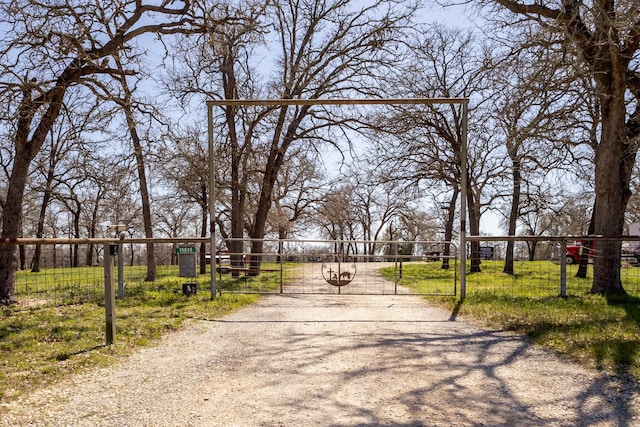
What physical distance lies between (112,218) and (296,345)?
3570cm

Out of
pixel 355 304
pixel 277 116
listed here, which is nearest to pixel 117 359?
pixel 355 304

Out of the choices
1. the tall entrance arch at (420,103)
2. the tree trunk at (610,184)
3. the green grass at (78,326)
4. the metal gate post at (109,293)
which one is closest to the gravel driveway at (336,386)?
the green grass at (78,326)

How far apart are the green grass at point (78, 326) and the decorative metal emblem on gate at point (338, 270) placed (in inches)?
84.4

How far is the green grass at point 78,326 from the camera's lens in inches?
205

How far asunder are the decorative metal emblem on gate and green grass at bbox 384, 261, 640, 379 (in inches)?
97.1

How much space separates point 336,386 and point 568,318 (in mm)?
5033

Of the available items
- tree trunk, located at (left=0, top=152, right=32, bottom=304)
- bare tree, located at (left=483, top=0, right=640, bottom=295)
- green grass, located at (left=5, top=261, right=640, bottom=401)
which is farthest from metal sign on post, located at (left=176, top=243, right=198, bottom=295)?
bare tree, located at (left=483, top=0, right=640, bottom=295)

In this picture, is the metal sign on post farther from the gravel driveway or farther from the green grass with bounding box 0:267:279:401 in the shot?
the gravel driveway

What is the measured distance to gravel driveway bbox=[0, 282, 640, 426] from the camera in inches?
152

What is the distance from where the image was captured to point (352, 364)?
5.37 metres

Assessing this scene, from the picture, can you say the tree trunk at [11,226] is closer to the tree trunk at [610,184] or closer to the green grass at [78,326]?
the green grass at [78,326]

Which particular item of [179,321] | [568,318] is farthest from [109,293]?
[568,318]

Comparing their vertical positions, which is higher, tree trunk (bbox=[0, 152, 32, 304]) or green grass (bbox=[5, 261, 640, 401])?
tree trunk (bbox=[0, 152, 32, 304])

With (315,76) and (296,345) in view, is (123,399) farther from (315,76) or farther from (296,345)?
(315,76)
